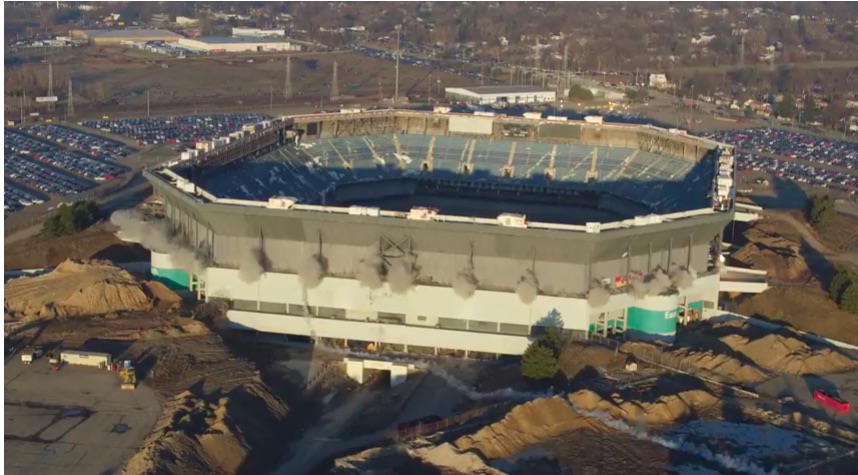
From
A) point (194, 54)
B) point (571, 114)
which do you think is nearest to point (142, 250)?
point (571, 114)

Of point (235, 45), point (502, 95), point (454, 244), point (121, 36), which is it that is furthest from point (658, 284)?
point (121, 36)

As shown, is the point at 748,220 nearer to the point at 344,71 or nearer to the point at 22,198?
the point at 22,198

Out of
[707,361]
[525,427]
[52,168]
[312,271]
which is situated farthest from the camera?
[52,168]

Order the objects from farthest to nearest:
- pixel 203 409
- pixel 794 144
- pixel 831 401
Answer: pixel 794 144 < pixel 831 401 < pixel 203 409

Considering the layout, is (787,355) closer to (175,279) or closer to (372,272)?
(372,272)

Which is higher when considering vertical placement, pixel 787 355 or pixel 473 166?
pixel 473 166

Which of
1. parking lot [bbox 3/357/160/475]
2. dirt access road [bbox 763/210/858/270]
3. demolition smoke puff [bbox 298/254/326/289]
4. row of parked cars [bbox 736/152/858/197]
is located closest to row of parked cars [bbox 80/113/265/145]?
row of parked cars [bbox 736/152/858/197]

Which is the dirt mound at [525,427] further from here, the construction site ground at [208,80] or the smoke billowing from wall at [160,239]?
the construction site ground at [208,80]
